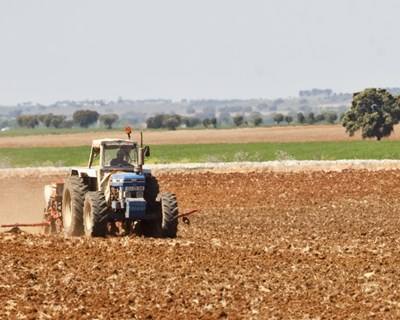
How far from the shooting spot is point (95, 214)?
23.2 metres

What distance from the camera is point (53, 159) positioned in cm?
7956

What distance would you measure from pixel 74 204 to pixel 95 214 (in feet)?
4.13

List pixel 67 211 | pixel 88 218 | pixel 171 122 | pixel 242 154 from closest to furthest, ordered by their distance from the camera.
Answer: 1. pixel 88 218
2. pixel 67 211
3. pixel 242 154
4. pixel 171 122

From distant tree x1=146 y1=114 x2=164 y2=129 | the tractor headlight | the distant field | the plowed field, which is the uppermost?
the tractor headlight

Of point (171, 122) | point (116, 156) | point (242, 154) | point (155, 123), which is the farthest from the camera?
point (155, 123)

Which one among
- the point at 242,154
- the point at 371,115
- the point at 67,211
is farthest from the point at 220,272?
the point at 371,115

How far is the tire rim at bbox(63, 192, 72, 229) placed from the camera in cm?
2511

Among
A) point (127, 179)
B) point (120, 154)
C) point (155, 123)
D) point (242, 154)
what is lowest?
point (155, 123)

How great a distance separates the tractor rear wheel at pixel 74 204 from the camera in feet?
80.0

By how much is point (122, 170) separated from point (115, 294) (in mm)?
8153

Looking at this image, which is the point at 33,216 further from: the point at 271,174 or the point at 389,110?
the point at 389,110

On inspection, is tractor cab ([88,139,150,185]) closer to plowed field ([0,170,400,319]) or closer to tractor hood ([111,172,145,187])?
tractor hood ([111,172,145,187])

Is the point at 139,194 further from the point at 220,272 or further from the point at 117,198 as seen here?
the point at 220,272

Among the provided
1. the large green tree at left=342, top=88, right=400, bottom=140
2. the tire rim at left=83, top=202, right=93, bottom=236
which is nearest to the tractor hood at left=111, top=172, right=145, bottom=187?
the tire rim at left=83, top=202, right=93, bottom=236
